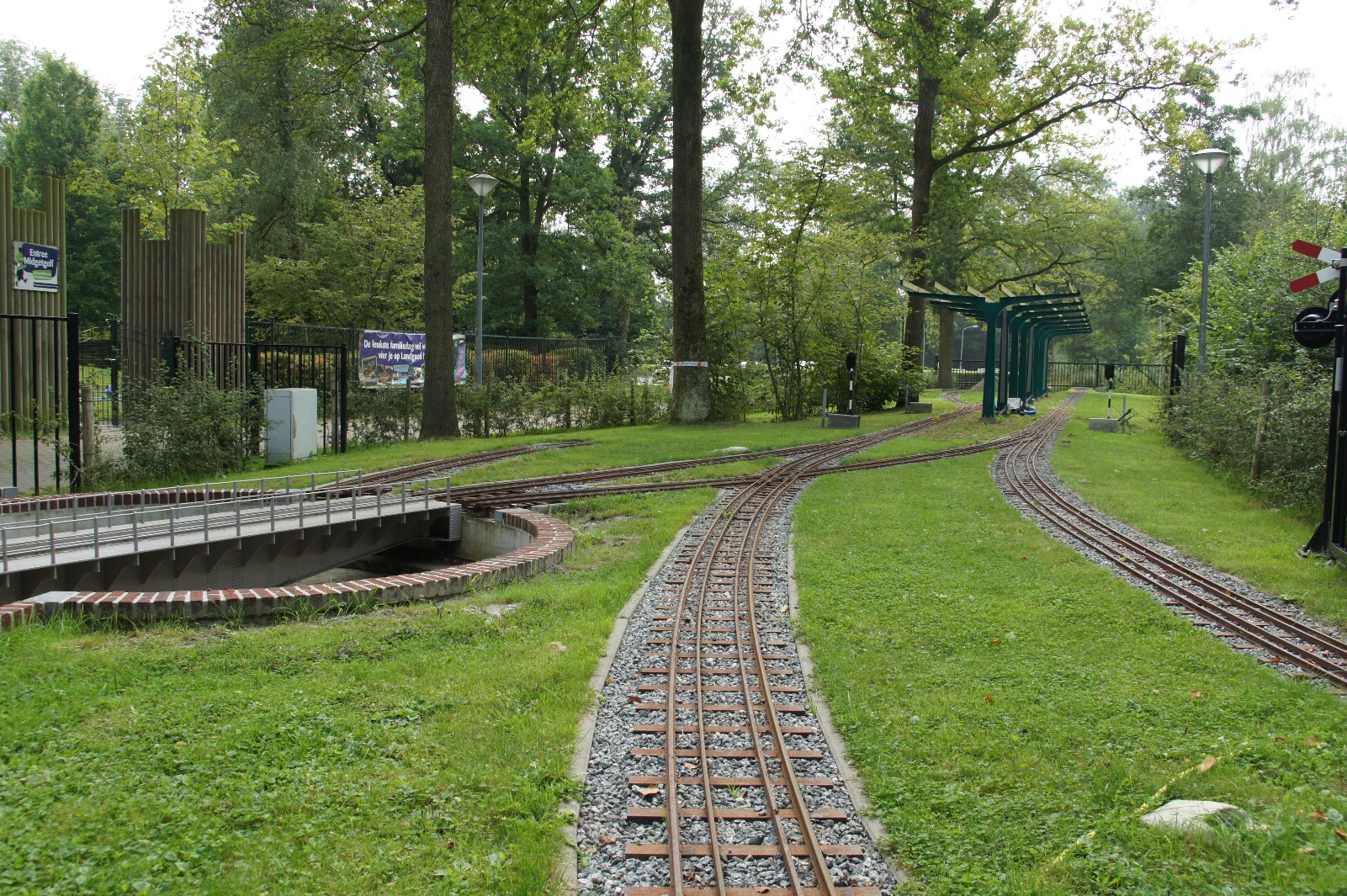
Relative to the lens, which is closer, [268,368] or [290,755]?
[290,755]

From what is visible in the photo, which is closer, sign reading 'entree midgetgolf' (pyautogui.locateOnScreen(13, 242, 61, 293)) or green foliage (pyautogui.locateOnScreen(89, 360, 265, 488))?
green foliage (pyautogui.locateOnScreen(89, 360, 265, 488))

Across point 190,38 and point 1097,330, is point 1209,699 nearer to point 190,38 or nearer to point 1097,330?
point 190,38

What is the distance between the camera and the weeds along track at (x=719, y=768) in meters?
3.74

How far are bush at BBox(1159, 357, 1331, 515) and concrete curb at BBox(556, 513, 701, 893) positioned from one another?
899 centimetres

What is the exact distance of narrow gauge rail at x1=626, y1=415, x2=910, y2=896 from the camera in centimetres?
379

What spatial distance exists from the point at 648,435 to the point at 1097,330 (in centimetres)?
6206

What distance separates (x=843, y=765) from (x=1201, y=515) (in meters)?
9.61

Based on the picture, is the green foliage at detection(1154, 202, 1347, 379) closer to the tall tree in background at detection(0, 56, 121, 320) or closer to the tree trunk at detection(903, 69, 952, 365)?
the tree trunk at detection(903, 69, 952, 365)

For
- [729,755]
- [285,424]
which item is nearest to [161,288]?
[285,424]

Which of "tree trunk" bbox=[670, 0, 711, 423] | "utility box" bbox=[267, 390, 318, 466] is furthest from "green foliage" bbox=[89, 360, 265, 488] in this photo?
"tree trunk" bbox=[670, 0, 711, 423]

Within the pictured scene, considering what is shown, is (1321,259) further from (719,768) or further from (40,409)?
(40,409)

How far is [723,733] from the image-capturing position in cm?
509

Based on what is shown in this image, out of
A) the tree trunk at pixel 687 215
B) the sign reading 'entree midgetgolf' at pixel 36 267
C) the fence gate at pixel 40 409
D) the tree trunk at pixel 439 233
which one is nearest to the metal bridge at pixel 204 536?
the fence gate at pixel 40 409

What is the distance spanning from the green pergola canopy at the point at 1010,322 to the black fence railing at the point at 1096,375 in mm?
13759
